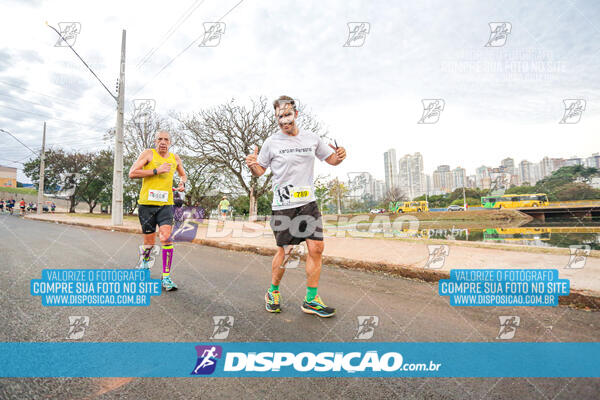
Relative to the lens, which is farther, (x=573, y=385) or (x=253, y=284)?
(x=253, y=284)

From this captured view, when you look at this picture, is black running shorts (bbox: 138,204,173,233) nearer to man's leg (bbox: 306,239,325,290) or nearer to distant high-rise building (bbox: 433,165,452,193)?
man's leg (bbox: 306,239,325,290)

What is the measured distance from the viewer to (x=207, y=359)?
1.76 meters

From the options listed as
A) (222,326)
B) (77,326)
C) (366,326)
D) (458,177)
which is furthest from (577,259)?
(458,177)

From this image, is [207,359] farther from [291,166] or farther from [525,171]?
[525,171]

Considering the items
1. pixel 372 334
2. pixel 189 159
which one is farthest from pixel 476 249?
pixel 189 159

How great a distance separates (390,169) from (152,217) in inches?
2681

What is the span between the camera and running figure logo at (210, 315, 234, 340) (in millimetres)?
2094

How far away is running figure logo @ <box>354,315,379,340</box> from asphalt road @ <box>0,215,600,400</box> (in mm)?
43

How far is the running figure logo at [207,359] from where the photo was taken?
5.41 ft

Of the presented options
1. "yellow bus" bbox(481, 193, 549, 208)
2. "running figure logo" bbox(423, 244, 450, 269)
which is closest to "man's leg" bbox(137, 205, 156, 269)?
"running figure logo" bbox(423, 244, 450, 269)

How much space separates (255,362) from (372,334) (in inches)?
36.2

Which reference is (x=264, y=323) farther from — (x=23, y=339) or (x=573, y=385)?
(x=573, y=385)

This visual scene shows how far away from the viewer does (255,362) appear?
5.77 feet

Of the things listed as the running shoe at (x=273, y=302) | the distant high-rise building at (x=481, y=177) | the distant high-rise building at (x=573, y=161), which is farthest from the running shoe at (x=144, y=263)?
the distant high-rise building at (x=481, y=177)
